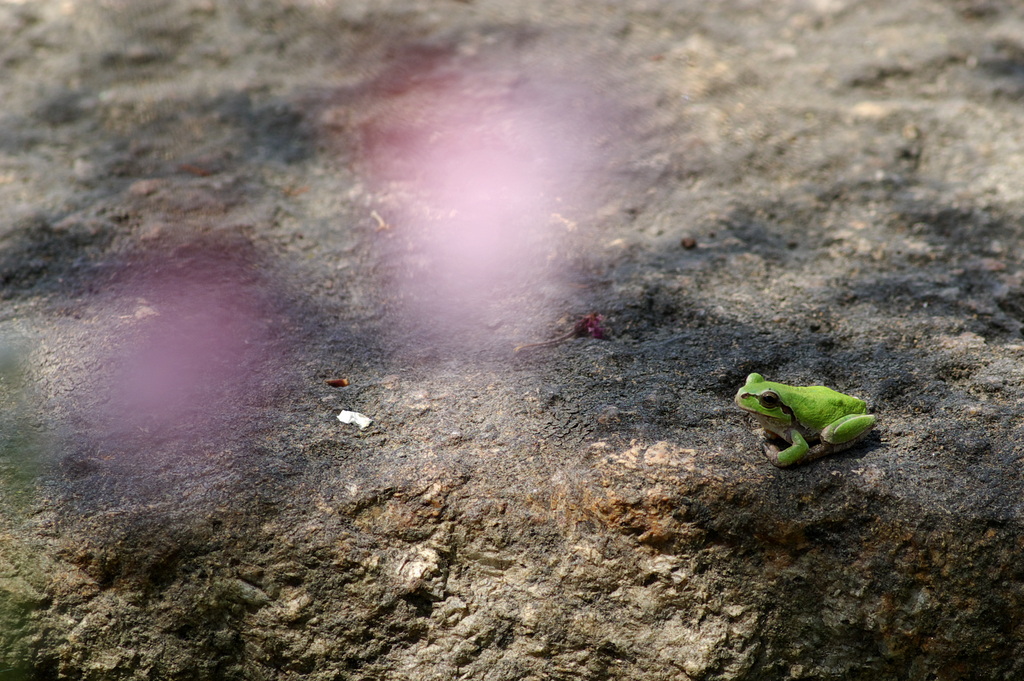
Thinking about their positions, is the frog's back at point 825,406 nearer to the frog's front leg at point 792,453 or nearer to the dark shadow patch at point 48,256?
the frog's front leg at point 792,453

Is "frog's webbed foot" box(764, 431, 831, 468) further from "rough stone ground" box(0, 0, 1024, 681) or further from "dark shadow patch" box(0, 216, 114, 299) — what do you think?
"dark shadow patch" box(0, 216, 114, 299)

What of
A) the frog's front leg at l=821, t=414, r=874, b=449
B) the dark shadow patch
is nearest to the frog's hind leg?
the frog's front leg at l=821, t=414, r=874, b=449

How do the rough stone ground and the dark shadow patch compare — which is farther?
the dark shadow patch

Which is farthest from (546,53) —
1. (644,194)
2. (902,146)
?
(902,146)

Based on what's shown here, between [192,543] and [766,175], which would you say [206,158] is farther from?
[766,175]

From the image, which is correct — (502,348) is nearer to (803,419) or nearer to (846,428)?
(803,419)

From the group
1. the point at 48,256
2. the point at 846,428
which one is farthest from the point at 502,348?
the point at 48,256
